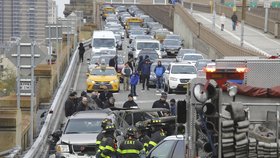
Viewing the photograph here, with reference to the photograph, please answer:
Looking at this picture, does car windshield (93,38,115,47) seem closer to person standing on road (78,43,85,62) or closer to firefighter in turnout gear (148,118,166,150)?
person standing on road (78,43,85,62)

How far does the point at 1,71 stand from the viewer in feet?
415

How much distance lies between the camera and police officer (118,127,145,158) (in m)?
17.4

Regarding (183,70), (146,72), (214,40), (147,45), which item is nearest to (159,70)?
(183,70)

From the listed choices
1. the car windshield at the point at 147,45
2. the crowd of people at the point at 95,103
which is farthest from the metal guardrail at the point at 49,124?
the car windshield at the point at 147,45

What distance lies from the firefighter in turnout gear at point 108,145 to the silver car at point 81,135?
3.69 m

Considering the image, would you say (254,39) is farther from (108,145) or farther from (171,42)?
(108,145)

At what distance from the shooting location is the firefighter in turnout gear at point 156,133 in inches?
742

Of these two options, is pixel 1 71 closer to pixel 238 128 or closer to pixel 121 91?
pixel 121 91

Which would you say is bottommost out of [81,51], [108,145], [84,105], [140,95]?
[140,95]

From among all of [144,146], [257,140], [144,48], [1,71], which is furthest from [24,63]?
[1,71]

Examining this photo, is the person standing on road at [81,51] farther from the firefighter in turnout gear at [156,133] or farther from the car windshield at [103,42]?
the firefighter in turnout gear at [156,133]

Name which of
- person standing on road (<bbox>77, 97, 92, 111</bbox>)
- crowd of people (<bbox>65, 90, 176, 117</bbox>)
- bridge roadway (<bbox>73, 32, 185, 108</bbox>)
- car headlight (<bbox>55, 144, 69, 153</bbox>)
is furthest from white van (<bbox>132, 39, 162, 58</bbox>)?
car headlight (<bbox>55, 144, 69, 153</bbox>)

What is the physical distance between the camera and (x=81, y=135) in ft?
73.5

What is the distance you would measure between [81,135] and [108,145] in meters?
4.82
